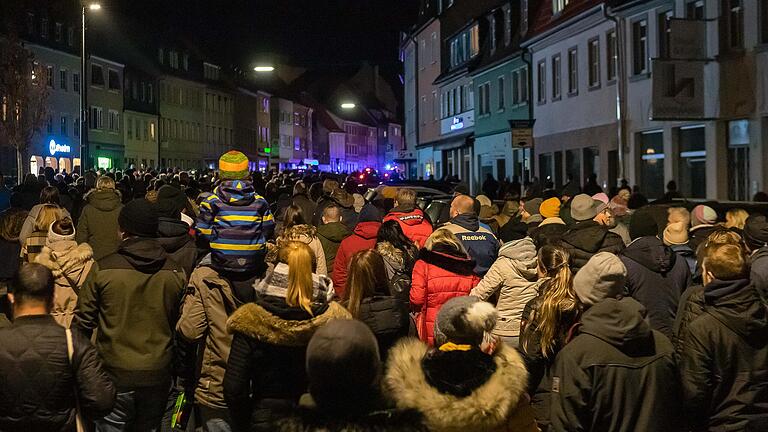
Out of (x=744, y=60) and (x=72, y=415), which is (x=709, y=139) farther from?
(x=72, y=415)

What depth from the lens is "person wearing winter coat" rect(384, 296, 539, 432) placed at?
4.68m

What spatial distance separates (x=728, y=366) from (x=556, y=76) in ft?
118

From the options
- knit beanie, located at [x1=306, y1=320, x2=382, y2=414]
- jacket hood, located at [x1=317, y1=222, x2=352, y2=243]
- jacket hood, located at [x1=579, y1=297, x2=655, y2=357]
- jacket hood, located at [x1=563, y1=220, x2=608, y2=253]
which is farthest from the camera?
jacket hood, located at [x1=317, y1=222, x2=352, y2=243]

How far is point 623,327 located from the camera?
5.55 metres

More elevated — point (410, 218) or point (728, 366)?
point (410, 218)

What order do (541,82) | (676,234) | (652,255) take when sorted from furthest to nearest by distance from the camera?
(541,82), (676,234), (652,255)

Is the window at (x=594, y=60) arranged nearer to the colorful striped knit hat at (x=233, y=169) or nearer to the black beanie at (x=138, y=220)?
the colorful striped knit hat at (x=233, y=169)

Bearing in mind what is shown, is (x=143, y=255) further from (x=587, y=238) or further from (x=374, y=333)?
(x=587, y=238)

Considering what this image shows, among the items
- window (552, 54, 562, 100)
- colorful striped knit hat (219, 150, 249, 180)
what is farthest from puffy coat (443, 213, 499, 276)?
window (552, 54, 562, 100)

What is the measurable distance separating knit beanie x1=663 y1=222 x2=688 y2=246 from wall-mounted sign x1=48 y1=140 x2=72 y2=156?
61452 mm

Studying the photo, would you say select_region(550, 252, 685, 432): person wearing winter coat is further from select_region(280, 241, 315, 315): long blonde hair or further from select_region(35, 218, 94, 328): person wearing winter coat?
select_region(35, 218, 94, 328): person wearing winter coat

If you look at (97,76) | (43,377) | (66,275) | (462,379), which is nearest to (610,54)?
(66,275)

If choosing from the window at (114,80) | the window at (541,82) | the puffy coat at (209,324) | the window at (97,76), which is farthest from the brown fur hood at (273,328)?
the window at (114,80)

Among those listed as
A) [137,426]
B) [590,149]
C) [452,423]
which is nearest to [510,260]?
[137,426]
